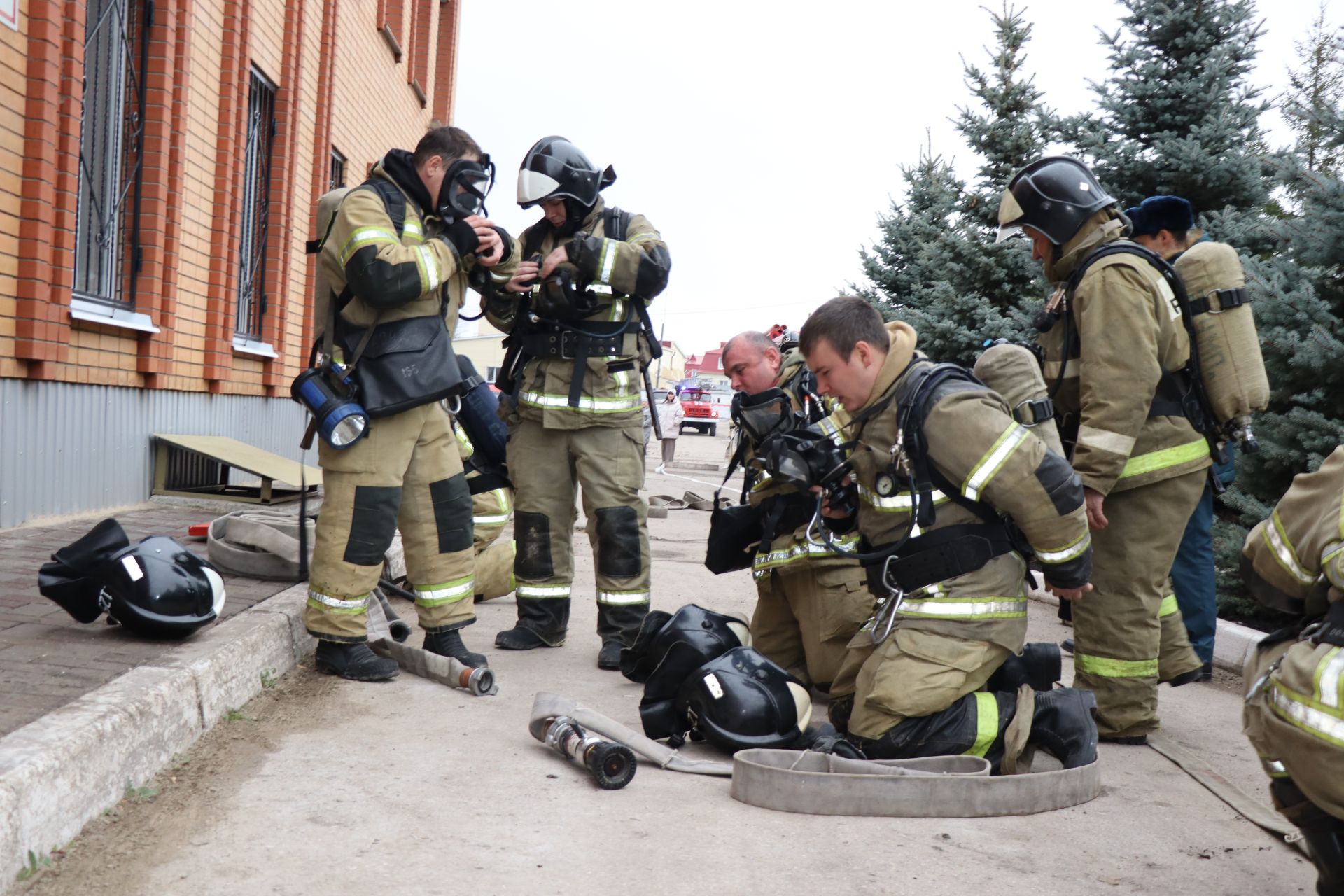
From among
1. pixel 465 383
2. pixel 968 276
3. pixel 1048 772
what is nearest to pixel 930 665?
pixel 1048 772

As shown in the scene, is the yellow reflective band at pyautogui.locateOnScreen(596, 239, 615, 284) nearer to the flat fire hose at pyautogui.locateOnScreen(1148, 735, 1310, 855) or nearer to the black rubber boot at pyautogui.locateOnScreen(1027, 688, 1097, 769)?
the black rubber boot at pyautogui.locateOnScreen(1027, 688, 1097, 769)

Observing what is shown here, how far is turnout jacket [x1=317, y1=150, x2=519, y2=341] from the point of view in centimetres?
435

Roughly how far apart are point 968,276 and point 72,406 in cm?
842

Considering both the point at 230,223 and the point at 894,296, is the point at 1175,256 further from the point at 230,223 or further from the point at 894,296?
the point at 894,296

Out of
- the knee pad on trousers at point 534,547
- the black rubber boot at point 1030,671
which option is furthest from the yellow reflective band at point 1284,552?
the knee pad on trousers at point 534,547

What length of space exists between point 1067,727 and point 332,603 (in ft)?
8.85

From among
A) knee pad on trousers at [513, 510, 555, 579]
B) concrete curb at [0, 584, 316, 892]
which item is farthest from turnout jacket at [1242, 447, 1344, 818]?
knee pad on trousers at [513, 510, 555, 579]

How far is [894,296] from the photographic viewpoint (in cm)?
1639

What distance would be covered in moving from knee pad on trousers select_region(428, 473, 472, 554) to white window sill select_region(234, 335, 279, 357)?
5.37 m

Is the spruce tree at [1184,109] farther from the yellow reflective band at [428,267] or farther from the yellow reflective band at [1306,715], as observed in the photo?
the yellow reflective band at [1306,715]

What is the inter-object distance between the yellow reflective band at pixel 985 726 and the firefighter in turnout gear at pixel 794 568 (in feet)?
2.24

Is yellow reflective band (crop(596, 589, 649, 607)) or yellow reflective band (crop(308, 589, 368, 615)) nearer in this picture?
yellow reflective band (crop(308, 589, 368, 615))

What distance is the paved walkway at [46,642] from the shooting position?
3207mm

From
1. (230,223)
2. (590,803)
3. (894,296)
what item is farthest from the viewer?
(894,296)
